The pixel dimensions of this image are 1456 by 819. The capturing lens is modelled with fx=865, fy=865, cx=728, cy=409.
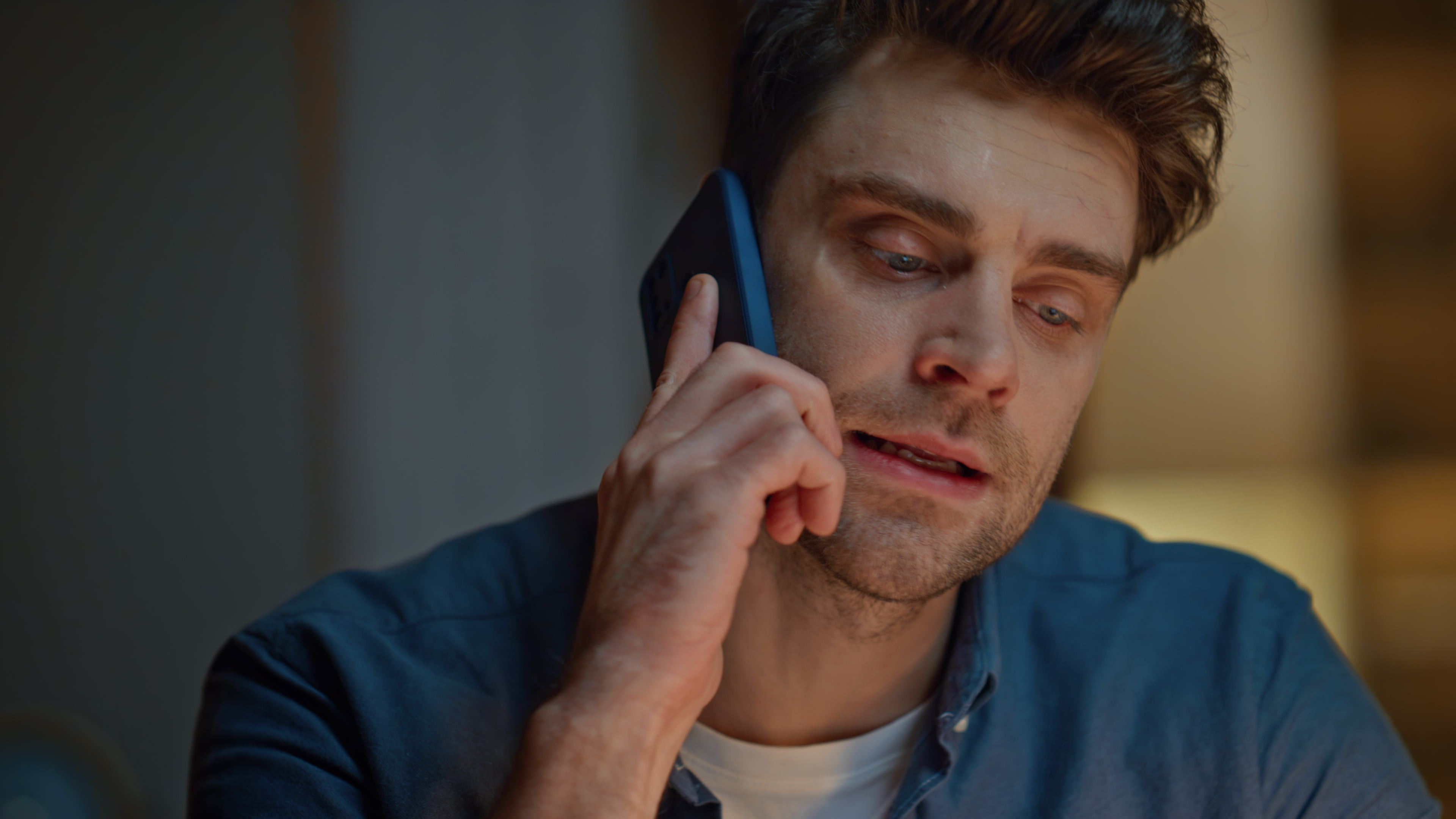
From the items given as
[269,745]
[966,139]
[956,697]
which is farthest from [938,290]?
[269,745]

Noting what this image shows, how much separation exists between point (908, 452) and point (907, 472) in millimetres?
25

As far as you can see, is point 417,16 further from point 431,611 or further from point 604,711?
point 604,711

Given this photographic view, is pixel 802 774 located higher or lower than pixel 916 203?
lower

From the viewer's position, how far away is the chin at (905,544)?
1.02m

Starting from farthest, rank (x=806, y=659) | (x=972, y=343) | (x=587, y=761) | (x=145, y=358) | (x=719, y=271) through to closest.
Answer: (x=145, y=358) → (x=806, y=659) → (x=719, y=271) → (x=972, y=343) → (x=587, y=761)

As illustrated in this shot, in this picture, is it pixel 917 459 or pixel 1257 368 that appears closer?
pixel 917 459

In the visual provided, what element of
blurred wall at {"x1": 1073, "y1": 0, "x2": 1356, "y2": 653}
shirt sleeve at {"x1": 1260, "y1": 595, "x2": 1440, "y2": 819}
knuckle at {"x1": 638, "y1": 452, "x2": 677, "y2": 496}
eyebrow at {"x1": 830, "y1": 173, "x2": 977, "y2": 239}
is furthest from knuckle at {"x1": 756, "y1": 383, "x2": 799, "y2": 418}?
blurred wall at {"x1": 1073, "y1": 0, "x2": 1356, "y2": 653}

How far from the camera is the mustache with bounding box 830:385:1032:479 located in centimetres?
99

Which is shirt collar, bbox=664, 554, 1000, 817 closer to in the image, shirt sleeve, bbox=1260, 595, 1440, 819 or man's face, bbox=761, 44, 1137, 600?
man's face, bbox=761, 44, 1137, 600

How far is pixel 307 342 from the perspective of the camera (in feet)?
6.32

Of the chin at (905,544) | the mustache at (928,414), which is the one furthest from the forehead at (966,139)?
the chin at (905,544)

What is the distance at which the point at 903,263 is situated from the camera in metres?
1.04

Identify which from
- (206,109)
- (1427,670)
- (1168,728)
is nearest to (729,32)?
(206,109)

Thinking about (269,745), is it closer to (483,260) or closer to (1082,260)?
(1082,260)
